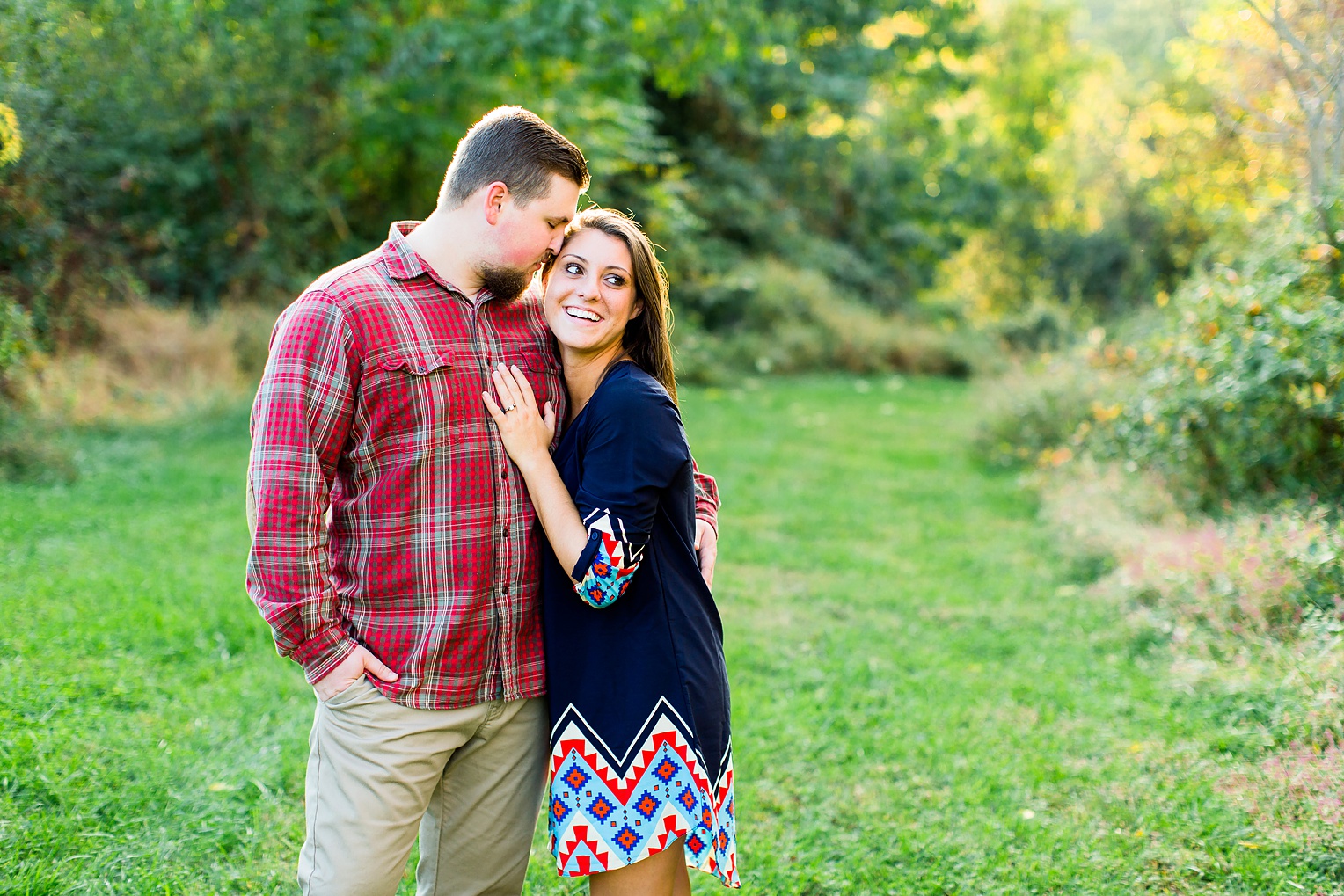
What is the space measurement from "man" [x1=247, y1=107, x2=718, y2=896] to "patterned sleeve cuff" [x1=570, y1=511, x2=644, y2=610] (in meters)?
0.25

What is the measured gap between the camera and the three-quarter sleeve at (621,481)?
2.20m

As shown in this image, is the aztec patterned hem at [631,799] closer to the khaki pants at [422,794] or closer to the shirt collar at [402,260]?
the khaki pants at [422,794]

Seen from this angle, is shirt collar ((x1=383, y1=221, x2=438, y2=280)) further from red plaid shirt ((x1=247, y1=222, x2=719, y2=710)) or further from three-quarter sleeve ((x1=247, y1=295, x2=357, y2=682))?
three-quarter sleeve ((x1=247, y1=295, x2=357, y2=682))

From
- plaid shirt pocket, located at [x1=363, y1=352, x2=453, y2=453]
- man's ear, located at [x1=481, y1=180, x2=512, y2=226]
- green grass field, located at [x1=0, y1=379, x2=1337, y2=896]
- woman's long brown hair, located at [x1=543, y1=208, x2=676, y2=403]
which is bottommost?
green grass field, located at [x1=0, y1=379, x2=1337, y2=896]

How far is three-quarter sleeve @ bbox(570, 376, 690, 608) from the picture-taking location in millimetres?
2203

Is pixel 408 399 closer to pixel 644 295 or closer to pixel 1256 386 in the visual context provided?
pixel 644 295

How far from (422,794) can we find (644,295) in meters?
1.31

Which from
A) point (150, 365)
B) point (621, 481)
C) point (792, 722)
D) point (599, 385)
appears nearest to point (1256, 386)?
point (792, 722)

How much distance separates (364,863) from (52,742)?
81.1 inches

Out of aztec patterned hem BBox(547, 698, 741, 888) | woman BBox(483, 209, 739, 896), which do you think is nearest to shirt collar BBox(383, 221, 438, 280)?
woman BBox(483, 209, 739, 896)

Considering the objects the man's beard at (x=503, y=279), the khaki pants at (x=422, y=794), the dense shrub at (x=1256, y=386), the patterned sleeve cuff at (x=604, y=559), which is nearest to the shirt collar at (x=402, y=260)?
the man's beard at (x=503, y=279)

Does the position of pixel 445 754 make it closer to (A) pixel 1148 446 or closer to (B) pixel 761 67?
(A) pixel 1148 446

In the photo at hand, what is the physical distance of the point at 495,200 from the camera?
235cm

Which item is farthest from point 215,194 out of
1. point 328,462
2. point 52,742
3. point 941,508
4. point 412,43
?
point 328,462
